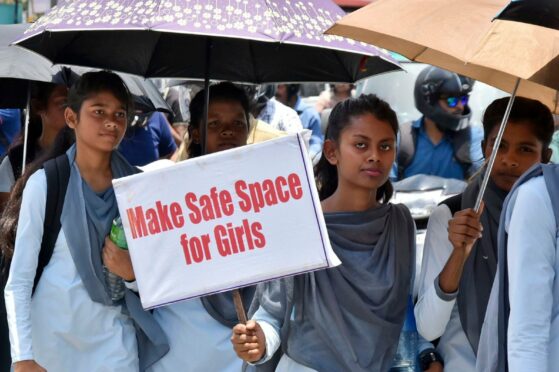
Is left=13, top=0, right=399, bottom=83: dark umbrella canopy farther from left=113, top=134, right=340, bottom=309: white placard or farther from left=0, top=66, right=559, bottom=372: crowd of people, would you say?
left=113, top=134, right=340, bottom=309: white placard

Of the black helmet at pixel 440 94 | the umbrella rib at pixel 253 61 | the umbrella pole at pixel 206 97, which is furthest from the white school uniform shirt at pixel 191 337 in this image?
the black helmet at pixel 440 94

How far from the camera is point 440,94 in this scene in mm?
8086

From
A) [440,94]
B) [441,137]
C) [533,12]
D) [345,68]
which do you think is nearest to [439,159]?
[441,137]

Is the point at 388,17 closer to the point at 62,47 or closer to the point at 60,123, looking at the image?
the point at 62,47

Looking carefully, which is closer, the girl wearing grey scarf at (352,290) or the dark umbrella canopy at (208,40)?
the girl wearing grey scarf at (352,290)

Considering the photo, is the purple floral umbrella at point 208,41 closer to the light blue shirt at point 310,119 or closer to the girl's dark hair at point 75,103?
the girl's dark hair at point 75,103

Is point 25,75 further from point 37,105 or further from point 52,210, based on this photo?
point 52,210

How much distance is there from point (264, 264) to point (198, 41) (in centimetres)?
191

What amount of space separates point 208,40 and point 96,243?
4.01ft

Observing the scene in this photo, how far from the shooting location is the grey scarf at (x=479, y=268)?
422 centimetres

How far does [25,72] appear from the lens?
584cm


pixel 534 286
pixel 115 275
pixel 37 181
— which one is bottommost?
pixel 115 275

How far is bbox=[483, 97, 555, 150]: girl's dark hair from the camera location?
450 centimetres

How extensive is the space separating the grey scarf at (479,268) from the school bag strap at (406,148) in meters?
3.28
